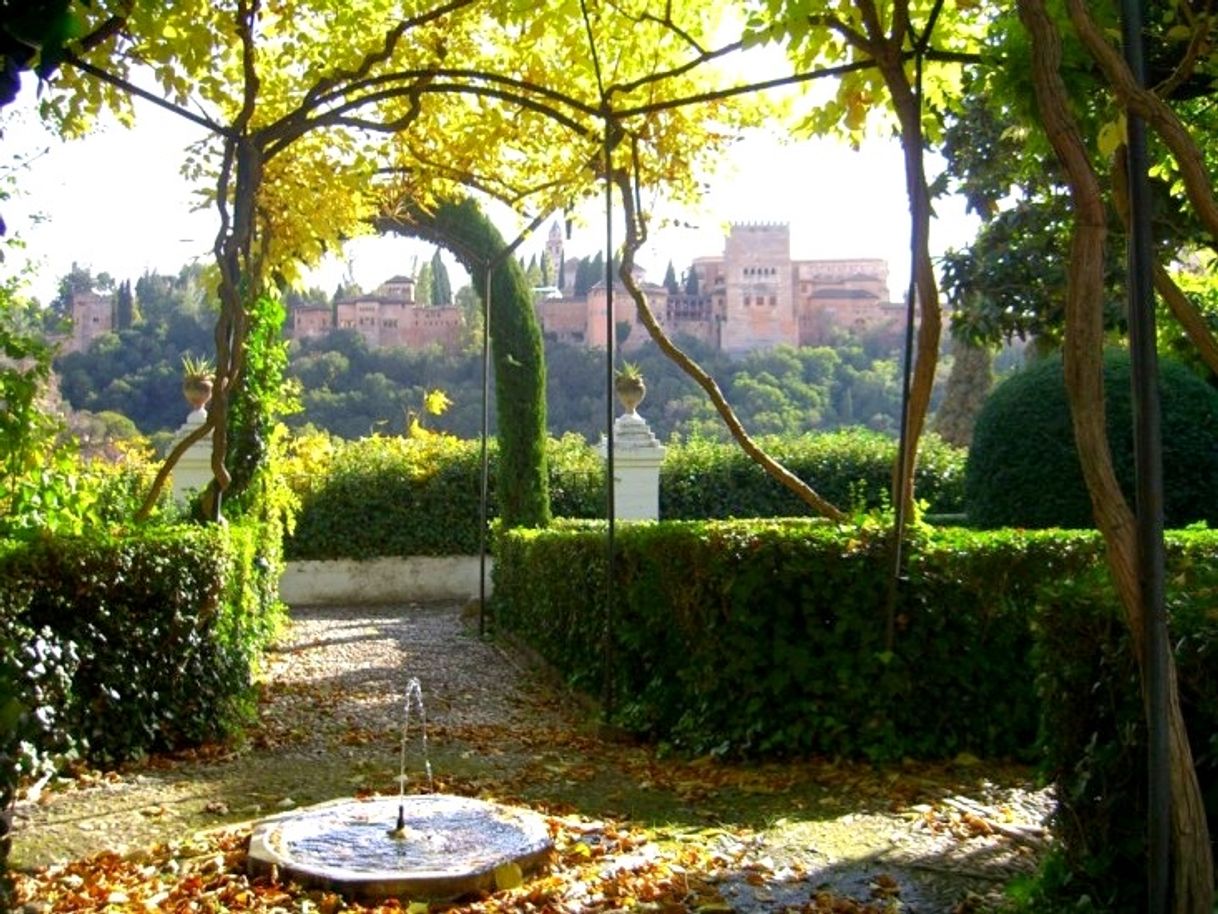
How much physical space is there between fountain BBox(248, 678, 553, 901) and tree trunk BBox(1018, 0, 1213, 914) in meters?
1.88

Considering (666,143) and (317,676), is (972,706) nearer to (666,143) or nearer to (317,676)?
(666,143)

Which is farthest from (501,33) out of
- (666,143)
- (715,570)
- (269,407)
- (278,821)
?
(278,821)

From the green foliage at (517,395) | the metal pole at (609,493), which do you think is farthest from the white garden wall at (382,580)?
the metal pole at (609,493)

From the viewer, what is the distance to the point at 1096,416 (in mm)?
2537

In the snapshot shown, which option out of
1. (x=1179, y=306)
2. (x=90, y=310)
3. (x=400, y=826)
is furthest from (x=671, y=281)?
(x=1179, y=306)

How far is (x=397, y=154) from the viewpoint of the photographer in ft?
32.1

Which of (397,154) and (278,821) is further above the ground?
(397,154)

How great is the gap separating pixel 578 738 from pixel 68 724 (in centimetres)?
234

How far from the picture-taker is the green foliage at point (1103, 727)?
2.63 m

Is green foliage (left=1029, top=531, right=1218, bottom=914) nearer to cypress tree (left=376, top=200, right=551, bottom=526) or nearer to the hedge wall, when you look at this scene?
the hedge wall

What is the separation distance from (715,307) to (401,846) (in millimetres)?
57602

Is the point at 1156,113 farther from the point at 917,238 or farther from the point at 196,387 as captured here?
the point at 196,387

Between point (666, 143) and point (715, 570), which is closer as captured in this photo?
point (715, 570)

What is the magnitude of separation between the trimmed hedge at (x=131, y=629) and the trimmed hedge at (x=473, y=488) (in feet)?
31.2
